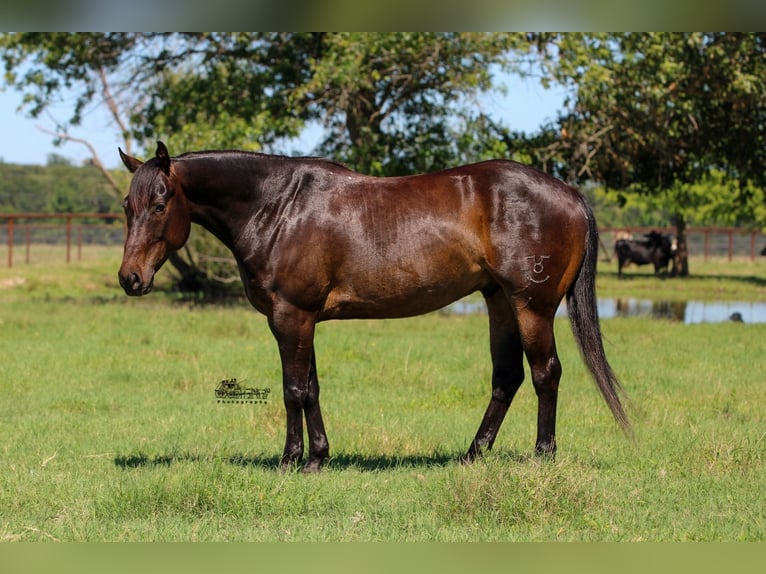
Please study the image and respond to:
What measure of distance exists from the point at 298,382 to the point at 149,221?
4.73 ft

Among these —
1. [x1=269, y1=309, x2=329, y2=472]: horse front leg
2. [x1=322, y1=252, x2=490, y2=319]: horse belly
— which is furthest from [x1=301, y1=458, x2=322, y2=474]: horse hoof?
[x1=322, y1=252, x2=490, y2=319]: horse belly

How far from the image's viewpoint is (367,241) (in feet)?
20.8

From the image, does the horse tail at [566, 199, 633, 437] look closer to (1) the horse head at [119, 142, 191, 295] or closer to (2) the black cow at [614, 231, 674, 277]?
(1) the horse head at [119, 142, 191, 295]

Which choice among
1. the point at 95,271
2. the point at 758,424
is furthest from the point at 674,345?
the point at 95,271

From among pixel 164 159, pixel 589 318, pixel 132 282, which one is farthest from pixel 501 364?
pixel 164 159

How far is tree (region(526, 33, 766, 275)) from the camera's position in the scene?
17047mm

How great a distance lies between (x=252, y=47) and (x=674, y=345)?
35.8 ft

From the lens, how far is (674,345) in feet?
43.9

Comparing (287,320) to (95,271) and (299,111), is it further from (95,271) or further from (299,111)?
(95,271)

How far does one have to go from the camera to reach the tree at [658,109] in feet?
55.9

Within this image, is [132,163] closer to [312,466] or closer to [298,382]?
[298,382]

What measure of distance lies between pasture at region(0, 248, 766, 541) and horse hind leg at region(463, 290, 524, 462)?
0.27 meters

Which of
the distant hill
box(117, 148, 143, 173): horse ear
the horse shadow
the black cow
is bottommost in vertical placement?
the horse shadow

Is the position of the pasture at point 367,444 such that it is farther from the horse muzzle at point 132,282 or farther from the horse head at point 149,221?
the horse head at point 149,221
